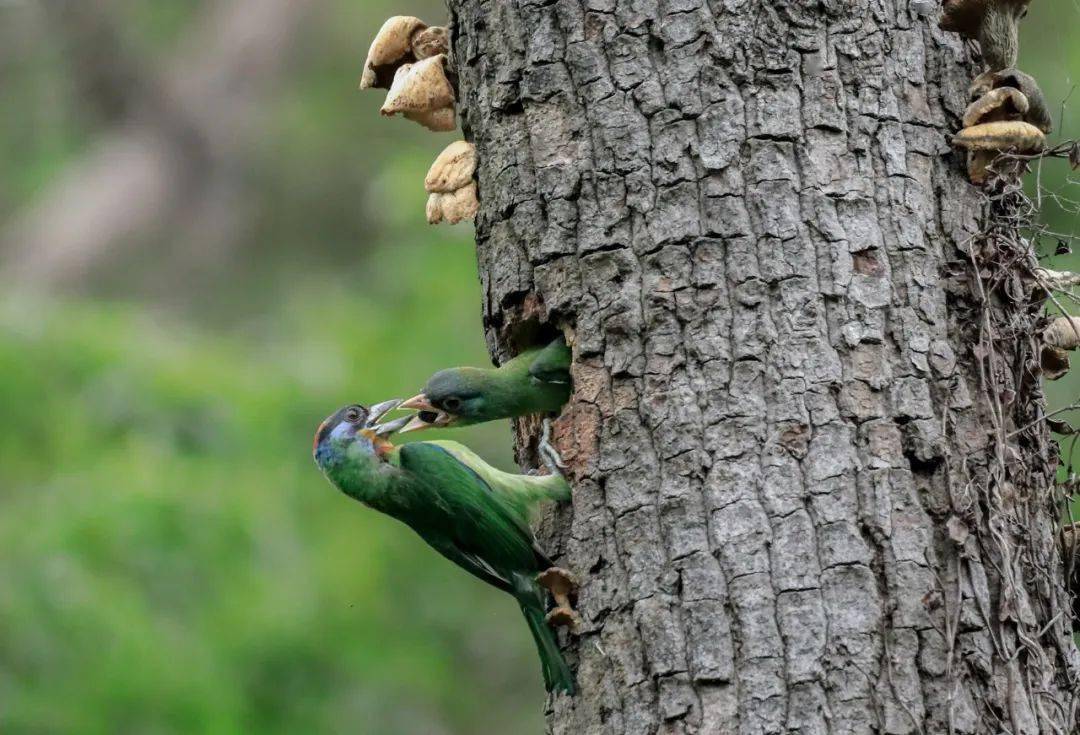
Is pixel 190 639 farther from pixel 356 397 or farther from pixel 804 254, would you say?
pixel 804 254

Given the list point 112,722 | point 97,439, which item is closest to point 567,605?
point 112,722

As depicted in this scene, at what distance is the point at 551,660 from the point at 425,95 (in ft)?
5.22

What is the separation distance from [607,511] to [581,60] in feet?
3.67

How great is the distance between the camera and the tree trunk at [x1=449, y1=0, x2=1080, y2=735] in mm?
3072

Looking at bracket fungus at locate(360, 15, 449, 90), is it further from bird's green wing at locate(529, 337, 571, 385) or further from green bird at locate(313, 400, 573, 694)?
green bird at locate(313, 400, 573, 694)

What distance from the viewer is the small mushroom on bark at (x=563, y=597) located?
11.2 feet

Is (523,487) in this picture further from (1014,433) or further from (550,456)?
(1014,433)

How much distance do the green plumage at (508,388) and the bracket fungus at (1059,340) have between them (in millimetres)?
1205

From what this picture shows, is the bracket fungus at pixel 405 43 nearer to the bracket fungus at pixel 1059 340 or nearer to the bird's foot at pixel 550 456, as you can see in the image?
the bird's foot at pixel 550 456

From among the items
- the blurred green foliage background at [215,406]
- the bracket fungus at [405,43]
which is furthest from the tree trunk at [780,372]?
the blurred green foliage background at [215,406]

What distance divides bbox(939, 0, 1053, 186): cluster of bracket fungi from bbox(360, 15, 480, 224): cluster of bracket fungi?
4.18 ft

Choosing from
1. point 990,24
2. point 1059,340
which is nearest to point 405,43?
point 990,24

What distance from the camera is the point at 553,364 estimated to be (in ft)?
12.7

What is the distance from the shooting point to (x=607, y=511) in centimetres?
339
